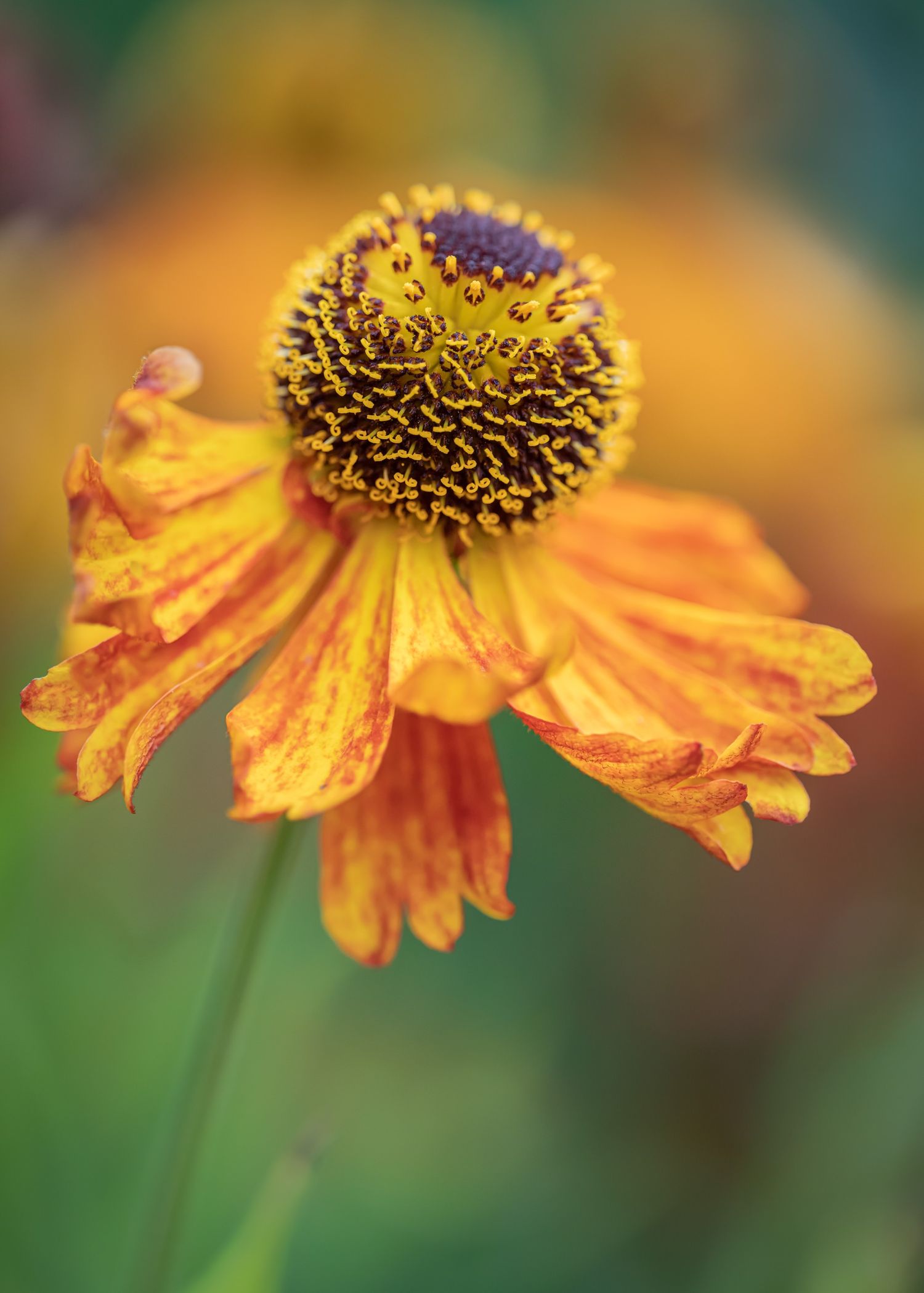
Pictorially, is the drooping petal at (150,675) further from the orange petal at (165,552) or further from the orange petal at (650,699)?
the orange petal at (650,699)

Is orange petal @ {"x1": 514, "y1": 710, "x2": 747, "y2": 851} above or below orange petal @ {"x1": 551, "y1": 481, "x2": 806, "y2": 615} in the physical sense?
below

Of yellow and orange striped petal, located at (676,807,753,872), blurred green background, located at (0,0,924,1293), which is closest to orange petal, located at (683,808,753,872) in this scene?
yellow and orange striped petal, located at (676,807,753,872)

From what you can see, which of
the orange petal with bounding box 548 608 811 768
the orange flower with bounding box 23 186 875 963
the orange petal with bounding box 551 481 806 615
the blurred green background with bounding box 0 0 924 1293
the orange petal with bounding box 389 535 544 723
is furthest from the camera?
the blurred green background with bounding box 0 0 924 1293

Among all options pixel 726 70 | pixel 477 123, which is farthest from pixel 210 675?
pixel 726 70

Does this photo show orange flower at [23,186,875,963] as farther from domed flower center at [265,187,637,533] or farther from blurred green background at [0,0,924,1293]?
blurred green background at [0,0,924,1293]

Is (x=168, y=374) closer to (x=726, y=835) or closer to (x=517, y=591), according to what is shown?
(x=517, y=591)

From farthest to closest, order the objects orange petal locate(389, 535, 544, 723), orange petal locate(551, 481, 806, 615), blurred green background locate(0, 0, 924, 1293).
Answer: blurred green background locate(0, 0, 924, 1293) < orange petal locate(551, 481, 806, 615) < orange petal locate(389, 535, 544, 723)
